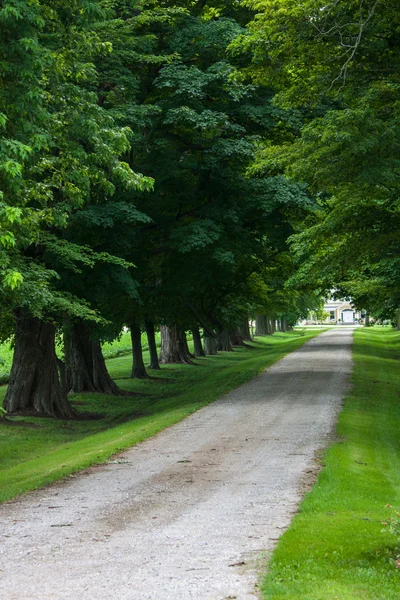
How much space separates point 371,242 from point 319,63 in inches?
189

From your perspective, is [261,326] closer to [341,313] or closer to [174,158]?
[174,158]

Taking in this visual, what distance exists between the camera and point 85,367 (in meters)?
31.7

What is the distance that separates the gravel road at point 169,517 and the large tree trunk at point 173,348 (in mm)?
28422

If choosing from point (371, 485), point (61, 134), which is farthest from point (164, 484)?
point (61, 134)

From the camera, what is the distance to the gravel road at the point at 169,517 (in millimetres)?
6898

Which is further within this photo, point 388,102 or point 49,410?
point 49,410

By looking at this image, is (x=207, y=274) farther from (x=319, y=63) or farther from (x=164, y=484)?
(x=164, y=484)

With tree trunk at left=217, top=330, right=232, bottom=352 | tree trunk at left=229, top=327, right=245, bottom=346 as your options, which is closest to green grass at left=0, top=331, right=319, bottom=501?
tree trunk at left=217, top=330, right=232, bottom=352

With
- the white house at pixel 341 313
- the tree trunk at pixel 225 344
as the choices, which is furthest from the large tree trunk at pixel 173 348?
the white house at pixel 341 313

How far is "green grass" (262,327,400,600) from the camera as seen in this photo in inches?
262

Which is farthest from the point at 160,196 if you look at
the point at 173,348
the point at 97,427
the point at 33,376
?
the point at 173,348

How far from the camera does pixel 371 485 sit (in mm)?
11859

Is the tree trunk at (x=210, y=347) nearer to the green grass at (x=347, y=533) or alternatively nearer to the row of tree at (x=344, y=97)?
the row of tree at (x=344, y=97)

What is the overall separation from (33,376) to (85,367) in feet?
21.2
